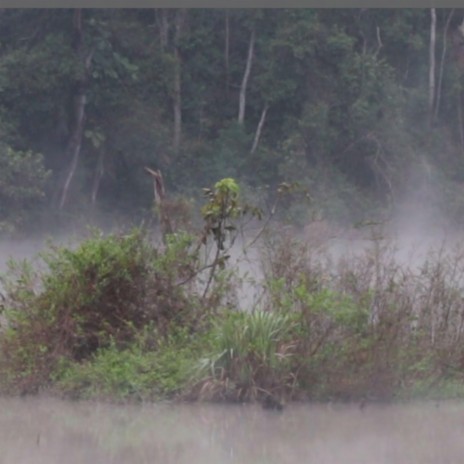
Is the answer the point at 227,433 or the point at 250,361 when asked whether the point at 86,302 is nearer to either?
the point at 250,361

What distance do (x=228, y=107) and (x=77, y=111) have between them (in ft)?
14.7

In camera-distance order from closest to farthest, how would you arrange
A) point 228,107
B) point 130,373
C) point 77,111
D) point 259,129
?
point 130,373
point 77,111
point 259,129
point 228,107

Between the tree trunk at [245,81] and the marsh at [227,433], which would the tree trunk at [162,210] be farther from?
the tree trunk at [245,81]

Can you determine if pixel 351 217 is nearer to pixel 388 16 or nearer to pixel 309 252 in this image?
pixel 388 16

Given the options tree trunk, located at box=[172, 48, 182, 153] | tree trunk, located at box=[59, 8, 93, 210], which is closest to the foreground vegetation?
tree trunk, located at box=[59, 8, 93, 210]

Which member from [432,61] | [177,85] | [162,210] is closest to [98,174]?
[177,85]

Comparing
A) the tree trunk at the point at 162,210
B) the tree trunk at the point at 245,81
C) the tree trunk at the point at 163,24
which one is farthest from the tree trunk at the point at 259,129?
the tree trunk at the point at 162,210

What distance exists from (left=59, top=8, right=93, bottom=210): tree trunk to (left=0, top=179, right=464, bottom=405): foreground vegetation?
1486 cm

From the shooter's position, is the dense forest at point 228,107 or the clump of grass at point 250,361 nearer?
the clump of grass at point 250,361

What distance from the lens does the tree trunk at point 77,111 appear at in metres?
24.5

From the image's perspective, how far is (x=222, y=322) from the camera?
912cm

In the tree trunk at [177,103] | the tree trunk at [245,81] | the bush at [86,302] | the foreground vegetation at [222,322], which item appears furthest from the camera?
the tree trunk at [245,81]

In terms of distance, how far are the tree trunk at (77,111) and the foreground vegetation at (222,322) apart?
1486 cm

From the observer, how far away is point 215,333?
8.98 meters
